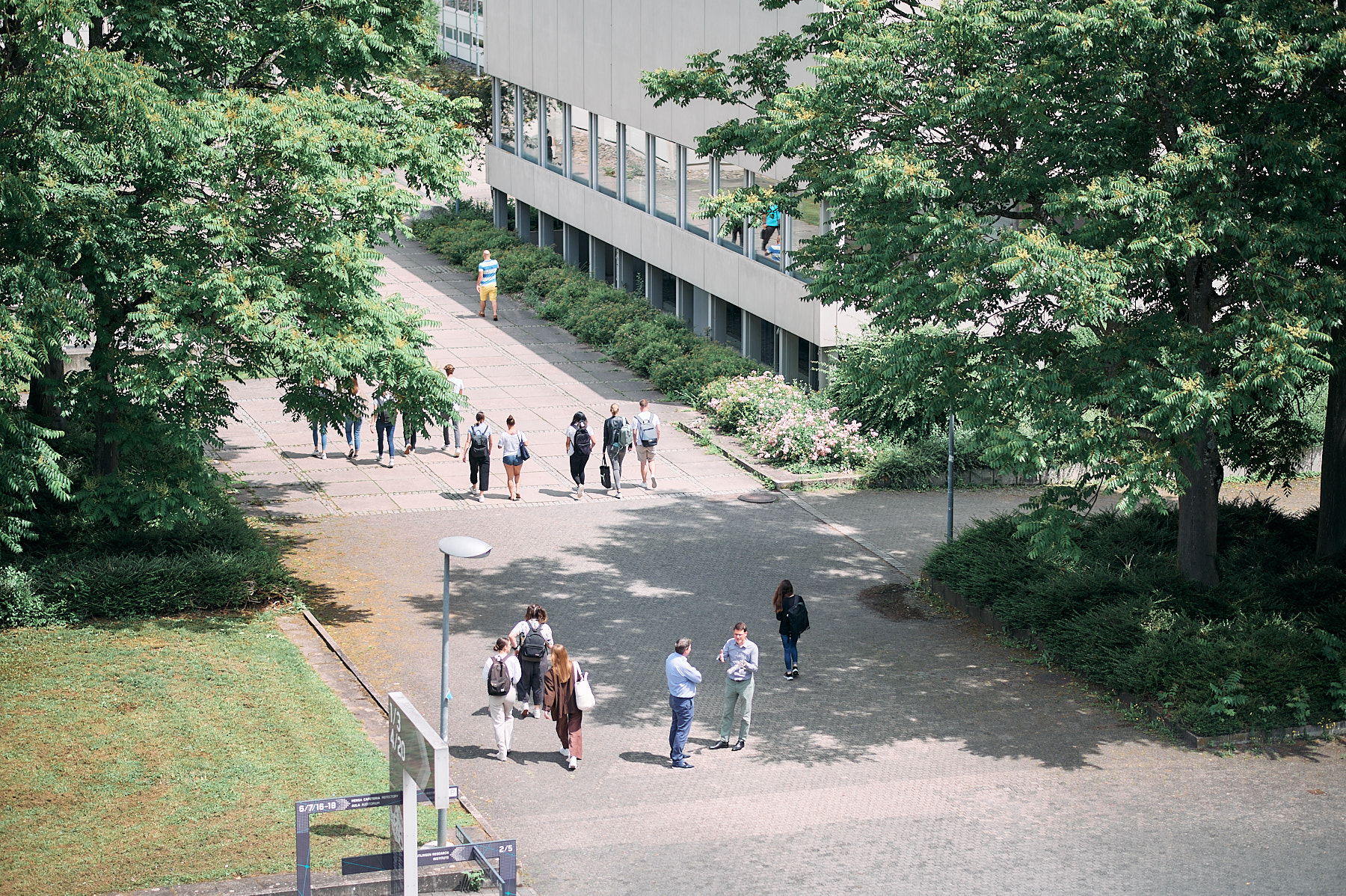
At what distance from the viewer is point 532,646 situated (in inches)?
634

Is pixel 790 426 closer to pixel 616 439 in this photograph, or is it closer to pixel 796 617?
pixel 616 439

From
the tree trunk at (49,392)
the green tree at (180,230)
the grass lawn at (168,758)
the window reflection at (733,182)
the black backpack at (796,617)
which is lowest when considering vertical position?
the grass lawn at (168,758)

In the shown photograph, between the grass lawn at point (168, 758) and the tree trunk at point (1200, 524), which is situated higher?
the tree trunk at point (1200, 524)

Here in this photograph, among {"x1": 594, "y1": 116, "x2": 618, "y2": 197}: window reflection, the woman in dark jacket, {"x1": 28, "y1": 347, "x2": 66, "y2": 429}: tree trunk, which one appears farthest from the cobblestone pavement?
the woman in dark jacket

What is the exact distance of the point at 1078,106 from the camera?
52.9 feet

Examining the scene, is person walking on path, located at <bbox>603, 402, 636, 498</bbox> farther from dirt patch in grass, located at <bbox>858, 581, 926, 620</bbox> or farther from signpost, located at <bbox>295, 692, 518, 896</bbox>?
signpost, located at <bbox>295, 692, 518, 896</bbox>

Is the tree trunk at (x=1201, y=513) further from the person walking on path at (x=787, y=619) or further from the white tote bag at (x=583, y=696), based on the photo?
the white tote bag at (x=583, y=696)

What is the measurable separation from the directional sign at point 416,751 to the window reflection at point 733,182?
2048 cm

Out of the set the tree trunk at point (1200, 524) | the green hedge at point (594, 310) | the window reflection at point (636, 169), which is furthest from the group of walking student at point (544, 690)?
the window reflection at point (636, 169)

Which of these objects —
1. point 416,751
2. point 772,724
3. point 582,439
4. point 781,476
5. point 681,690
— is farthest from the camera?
point 781,476

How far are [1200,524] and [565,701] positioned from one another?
8.13 meters

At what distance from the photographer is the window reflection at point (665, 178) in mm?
33875

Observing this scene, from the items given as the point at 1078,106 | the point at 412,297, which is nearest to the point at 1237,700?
the point at 1078,106

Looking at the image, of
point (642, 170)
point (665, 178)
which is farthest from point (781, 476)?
point (642, 170)
